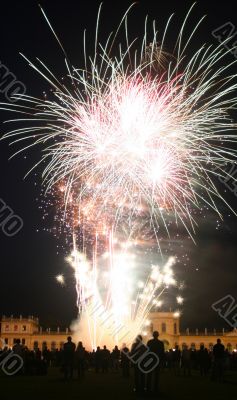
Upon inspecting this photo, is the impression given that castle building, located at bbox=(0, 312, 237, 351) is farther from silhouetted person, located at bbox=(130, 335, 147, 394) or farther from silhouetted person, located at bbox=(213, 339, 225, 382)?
silhouetted person, located at bbox=(130, 335, 147, 394)

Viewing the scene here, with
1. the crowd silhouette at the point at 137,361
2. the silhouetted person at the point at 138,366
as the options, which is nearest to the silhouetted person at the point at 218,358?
the crowd silhouette at the point at 137,361

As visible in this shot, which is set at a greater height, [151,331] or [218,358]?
[151,331]

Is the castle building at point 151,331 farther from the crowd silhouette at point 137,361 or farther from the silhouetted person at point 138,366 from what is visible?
A: the silhouetted person at point 138,366

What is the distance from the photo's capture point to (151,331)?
3789 inches

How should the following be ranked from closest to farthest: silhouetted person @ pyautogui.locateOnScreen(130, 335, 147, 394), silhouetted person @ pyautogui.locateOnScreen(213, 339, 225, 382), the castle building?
silhouetted person @ pyautogui.locateOnScreen(130, 335, 147, 394) → silhouetted person @ pyautogui.locateOnScreen(213, 339, 225, 382) → the castle building

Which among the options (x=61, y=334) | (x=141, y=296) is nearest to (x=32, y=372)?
(x=141, y=296)

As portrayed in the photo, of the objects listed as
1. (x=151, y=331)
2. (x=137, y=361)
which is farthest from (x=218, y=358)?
(x=151, y=331)

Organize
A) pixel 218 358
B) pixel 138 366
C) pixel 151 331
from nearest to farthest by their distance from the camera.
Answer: pixel 138 366
pixel 218 358
pixel 151 331

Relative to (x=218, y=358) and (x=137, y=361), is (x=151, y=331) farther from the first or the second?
(x=137, y=361)

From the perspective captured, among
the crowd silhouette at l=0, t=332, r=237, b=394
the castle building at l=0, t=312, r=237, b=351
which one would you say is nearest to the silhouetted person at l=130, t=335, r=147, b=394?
the crowd silhouette at l=0, t=332, r=237, b=394

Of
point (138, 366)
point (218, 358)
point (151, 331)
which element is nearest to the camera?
point (138, 366)

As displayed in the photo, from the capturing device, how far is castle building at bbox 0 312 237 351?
93.6 meters

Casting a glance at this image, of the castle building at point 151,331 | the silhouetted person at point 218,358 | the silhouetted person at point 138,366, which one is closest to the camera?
the silhouetted person at point 138,366

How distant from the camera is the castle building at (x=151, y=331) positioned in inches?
3684
